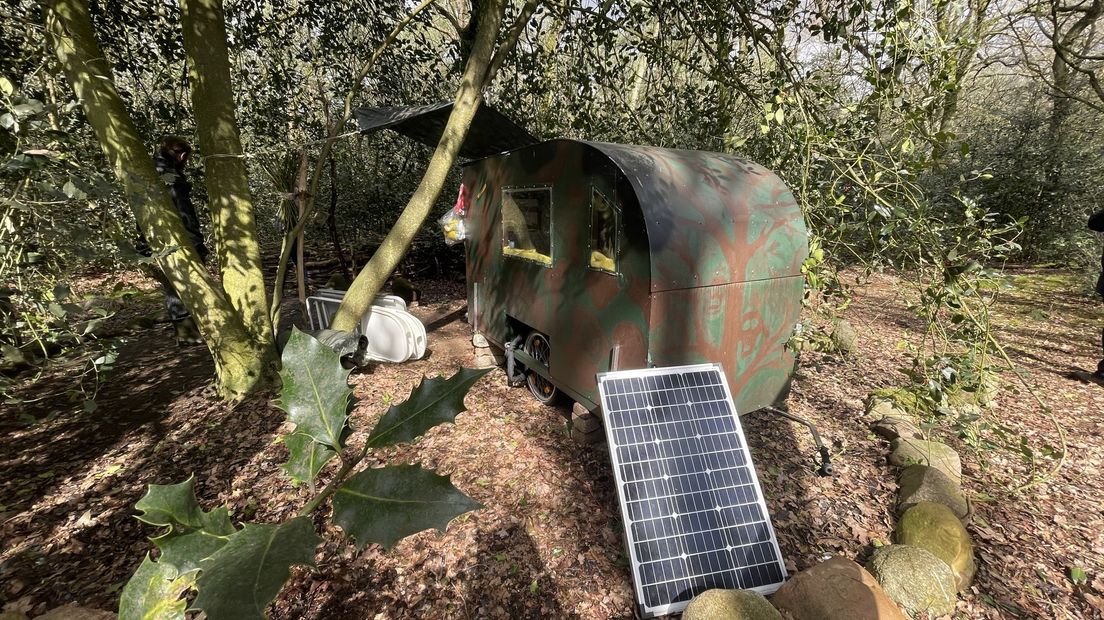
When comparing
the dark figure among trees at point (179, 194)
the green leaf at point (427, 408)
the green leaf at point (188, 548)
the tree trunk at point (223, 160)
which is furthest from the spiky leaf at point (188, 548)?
the dark figure among trees at point (179, 194)

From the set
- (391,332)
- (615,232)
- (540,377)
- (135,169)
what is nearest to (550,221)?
(615,232)

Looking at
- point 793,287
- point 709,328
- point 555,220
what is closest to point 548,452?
point 709,328

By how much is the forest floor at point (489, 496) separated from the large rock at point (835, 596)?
2.05 feet

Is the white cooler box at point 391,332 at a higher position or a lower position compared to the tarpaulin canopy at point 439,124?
lower

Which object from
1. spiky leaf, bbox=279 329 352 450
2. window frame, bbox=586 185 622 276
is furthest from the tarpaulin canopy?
spiky leaf, bbox=279 329 352 450

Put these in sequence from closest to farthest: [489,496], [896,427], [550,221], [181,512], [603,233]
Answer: [181,512] → [489,496] → [603,233] → [550,221] → [896,427]

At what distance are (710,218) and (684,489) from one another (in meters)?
2.00

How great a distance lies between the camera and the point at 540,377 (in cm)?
514

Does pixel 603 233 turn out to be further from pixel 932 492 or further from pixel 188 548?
pixel 188 548

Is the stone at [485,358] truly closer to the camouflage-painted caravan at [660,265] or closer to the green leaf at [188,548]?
the camouflage-painted caravan at [660,265]

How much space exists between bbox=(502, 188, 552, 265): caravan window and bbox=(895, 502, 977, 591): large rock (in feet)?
12.2

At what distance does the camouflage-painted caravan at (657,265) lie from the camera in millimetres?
3285

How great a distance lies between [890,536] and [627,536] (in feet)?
7.36

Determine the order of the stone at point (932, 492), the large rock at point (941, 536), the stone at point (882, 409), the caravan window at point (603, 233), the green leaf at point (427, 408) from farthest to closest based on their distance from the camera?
the stone at point (882, 409), the caravan window at point (603, 233), the stone at point (932, 492), the large rock at point (941, 536), the green leaf at point (427, 408)
